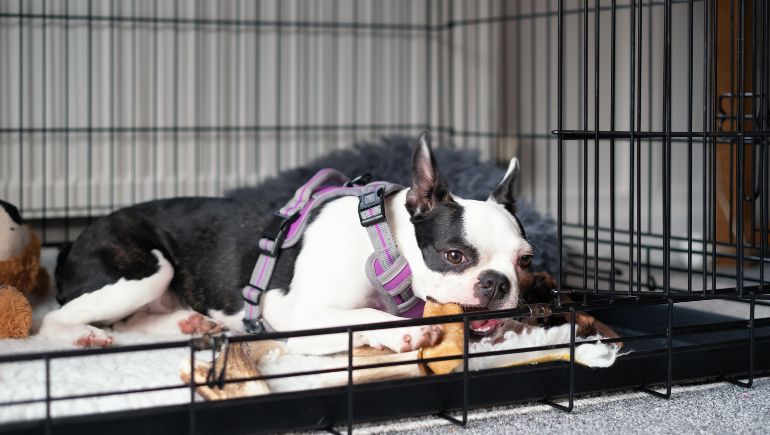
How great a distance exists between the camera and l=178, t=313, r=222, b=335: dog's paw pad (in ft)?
7.67

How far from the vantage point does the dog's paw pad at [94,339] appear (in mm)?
2205

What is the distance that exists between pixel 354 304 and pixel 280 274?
225 mm

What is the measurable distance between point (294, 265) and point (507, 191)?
1.62 feet

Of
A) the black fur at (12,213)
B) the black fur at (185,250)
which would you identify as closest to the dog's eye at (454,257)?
the black fur at (185,250)

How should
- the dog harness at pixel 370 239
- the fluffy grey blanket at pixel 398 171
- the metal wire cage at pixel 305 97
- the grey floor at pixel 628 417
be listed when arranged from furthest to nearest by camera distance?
1. the metal wire cage at pixel 305 97
2. the fluffy grey blanket at pixel 398 171
3. the dog harness at pixel 370 239
4. the grey floor at pixel 628 417

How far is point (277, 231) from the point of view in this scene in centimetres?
222

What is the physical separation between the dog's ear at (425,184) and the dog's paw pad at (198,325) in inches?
24.8

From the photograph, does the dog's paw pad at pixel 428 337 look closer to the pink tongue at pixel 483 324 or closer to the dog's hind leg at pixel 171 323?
the pink tongue at pixel 483 324

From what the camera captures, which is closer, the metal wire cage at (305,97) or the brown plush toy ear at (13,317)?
the brown plush toy ear at (13,317)

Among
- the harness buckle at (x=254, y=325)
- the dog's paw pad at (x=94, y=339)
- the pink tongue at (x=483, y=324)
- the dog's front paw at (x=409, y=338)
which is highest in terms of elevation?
the pink tongue at (x=483, y=324)

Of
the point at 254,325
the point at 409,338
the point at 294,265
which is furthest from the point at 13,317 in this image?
the point at 409,338

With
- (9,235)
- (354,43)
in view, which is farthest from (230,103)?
(9,235)

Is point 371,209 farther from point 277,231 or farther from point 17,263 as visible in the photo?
point 17,263

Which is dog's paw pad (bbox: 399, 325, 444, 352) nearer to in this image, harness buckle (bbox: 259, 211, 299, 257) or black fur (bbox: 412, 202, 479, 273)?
black fur (bbox: 412, 202, 479, 273)
